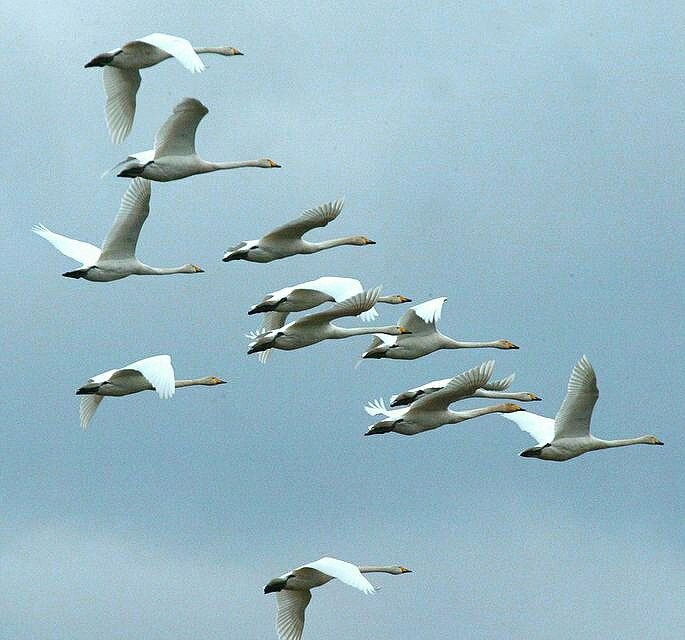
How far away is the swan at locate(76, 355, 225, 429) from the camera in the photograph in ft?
160

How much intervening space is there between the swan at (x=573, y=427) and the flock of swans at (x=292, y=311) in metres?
0.02

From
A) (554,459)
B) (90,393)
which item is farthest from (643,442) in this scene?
(90,393)

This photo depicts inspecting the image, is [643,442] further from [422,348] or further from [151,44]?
[151,44]

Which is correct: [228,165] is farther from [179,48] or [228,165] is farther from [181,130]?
[179,48]

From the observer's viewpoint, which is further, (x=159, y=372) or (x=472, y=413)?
(x=472, y=413)

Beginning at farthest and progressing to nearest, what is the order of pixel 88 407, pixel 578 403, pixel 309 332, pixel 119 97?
pixel 88 407
pixel 119 97
pixel 309 332
pixel 578 403

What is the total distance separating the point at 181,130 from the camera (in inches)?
2028

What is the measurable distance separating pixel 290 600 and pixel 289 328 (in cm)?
545

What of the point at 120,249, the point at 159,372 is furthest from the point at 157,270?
the point at 159,372

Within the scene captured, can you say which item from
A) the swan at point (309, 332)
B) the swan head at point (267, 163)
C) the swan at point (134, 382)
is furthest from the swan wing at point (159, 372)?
the swan head at point (267, 163)

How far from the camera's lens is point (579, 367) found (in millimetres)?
49406

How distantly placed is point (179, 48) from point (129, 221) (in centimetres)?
706

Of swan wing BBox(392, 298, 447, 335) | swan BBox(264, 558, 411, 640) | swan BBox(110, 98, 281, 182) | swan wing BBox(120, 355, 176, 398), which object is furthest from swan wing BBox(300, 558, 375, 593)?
swan BBox(110, 98, 281, 182)

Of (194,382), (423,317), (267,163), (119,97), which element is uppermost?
(119,97)
